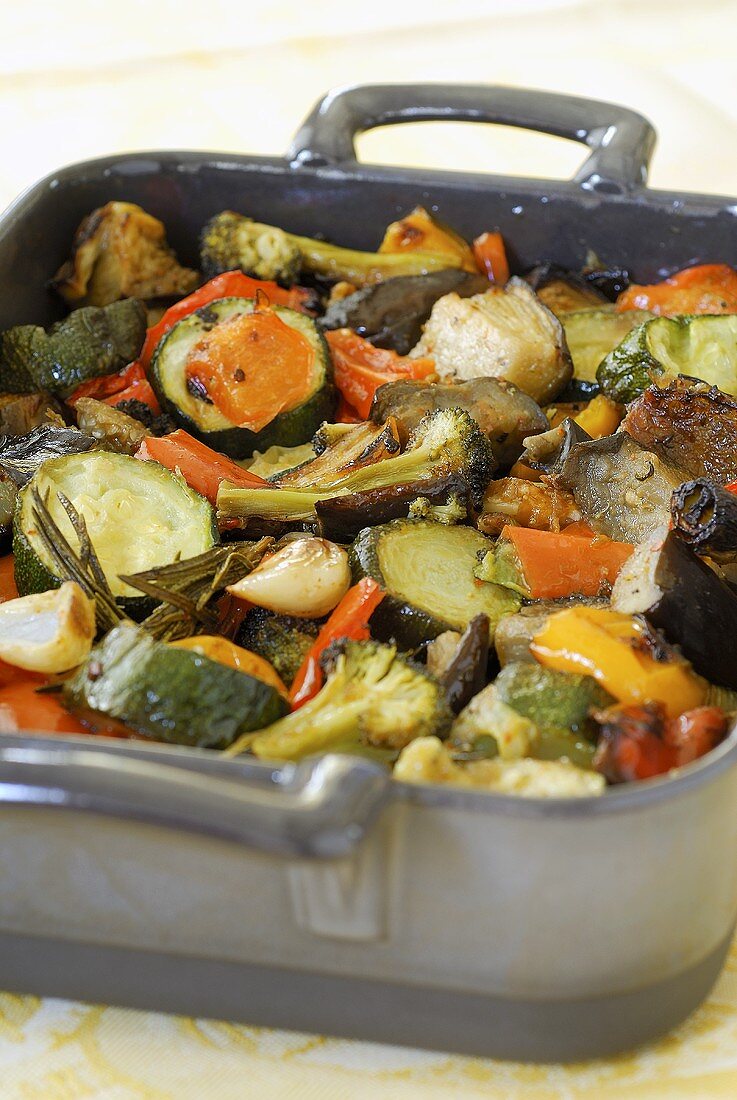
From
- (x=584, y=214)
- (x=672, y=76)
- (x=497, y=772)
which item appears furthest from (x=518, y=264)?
(x=672, y=76)

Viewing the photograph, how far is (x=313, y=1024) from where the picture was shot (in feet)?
4.29

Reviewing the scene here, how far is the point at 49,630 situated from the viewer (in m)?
1.50

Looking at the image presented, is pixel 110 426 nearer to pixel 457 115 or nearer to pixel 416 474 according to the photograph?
pixel 416 474

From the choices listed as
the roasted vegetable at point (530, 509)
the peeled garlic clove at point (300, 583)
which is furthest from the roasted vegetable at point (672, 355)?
the peeled garlic clove at point (300, 583)

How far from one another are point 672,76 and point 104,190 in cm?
250

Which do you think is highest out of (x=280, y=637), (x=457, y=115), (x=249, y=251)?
(x=457, y=115)

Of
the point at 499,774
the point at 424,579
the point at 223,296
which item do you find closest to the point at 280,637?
the point at 424,579

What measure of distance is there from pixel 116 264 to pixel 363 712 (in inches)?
55.3

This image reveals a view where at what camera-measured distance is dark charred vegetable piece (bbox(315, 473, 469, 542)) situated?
5.80 feet

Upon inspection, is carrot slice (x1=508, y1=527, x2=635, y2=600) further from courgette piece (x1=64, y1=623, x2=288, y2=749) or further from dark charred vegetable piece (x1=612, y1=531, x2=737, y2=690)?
courgette piece (x1=64, y1=623, x2=288, y2=749)

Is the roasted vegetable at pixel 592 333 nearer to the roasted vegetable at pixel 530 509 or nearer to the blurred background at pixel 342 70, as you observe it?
the roasted vegetable at pixel 530 509

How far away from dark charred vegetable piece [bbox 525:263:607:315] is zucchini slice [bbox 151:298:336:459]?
53 cm

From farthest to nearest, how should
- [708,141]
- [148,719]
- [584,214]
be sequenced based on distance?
Answer: [708,141] → [584,214] → [148,719]

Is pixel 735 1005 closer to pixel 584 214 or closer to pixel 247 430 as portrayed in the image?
pixel 247 430
